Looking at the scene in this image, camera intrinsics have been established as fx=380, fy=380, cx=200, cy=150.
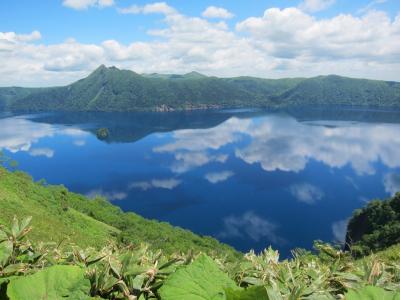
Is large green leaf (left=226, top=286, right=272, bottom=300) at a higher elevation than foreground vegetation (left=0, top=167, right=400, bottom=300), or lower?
higher

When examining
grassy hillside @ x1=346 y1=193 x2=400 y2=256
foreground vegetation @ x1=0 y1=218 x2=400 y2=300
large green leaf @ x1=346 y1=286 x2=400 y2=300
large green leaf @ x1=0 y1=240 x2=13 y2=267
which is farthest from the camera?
grassy hillside @ x1=346 y1=193 x2=400 y2=256

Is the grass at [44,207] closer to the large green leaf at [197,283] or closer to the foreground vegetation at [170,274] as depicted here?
the foreground vegetation at [170,274]

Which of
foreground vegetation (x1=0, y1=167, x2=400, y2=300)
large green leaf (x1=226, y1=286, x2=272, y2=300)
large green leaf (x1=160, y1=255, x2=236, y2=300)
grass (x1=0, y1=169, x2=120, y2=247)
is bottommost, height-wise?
grass (x1=0, y1=169, x2=120, y2=247)

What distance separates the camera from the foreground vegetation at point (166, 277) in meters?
1.70

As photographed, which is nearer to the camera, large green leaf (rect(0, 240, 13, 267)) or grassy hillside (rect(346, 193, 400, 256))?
large green leaf (rect(0, 240, 13, 267))

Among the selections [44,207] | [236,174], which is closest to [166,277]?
[44,207]

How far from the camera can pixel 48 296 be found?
1.74 metres

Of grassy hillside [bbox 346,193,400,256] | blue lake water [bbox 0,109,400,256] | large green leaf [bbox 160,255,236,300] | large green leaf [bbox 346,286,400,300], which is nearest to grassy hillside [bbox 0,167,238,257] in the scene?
blue lake water [bbox 0,109,400,256]

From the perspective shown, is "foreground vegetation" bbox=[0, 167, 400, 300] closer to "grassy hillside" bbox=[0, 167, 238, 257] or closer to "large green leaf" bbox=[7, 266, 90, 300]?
"large green leaf" bbox=[7, 266, 90, 300]

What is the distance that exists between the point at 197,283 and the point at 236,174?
10256 cm

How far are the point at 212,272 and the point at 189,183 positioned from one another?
95671 mm

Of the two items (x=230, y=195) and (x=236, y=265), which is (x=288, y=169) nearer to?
(x=230, y=195)

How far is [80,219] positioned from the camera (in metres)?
50.6

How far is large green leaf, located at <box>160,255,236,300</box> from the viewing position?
64.9 inches
